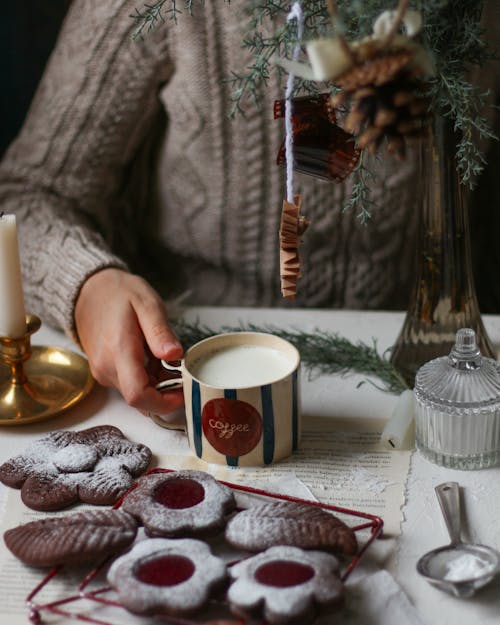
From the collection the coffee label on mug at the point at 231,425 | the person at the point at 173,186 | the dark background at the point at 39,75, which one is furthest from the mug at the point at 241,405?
the dark background at the point at 39,75

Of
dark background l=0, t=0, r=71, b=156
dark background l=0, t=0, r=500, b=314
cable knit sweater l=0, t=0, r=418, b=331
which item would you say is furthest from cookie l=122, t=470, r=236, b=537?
dark background l=0, t=0, r=71, b=156

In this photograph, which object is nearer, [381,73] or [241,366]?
[381,73]

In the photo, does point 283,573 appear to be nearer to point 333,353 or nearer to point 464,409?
point 464,409

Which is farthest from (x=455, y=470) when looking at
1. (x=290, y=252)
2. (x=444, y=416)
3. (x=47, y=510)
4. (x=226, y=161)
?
(x=226, y=161)

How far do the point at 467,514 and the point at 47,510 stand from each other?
0.37 m

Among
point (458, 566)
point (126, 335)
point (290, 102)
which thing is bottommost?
point (458, 566)

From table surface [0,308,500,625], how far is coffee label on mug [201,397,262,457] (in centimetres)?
9

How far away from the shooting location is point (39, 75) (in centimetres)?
143

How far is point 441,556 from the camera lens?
67cm

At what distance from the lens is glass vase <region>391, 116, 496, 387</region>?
0.82 meters

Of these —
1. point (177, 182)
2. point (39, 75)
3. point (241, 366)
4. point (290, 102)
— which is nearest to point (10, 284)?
point (241, 366)

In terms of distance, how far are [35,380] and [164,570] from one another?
0.40m

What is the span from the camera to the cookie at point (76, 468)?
748 millimetres

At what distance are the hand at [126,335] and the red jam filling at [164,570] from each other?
24 centimetres
